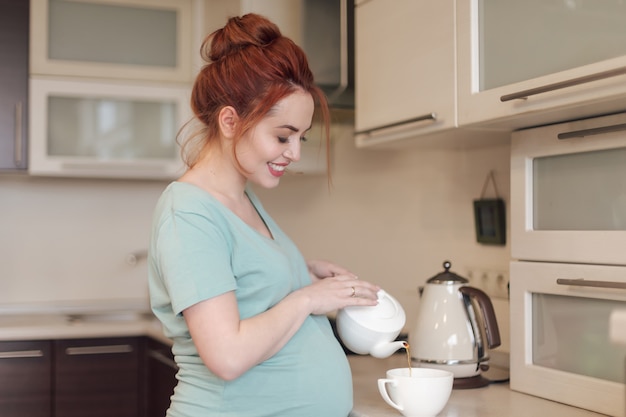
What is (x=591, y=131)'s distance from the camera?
1503 millimetres

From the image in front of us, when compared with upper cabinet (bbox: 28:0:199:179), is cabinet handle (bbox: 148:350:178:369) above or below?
below

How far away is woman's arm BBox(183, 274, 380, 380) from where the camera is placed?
1265mm

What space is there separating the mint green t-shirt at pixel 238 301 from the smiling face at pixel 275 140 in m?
0.10

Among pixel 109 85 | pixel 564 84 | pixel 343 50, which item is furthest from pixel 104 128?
pixel 564 84

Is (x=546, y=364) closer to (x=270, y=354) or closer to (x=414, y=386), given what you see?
(x=414, y=386)

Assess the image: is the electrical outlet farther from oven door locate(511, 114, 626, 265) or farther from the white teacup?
the white teacup

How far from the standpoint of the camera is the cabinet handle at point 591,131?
1.45m

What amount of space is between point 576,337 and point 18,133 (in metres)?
2.21

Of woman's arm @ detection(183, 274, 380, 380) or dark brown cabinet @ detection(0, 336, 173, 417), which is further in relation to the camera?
dark brown cabinet @ detection(0, 336, 173, 417)

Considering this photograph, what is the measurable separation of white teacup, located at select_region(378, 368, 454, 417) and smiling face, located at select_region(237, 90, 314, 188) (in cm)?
44

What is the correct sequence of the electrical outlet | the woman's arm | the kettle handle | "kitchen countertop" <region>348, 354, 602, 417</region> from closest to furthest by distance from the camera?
the woman's arm, "kitchen countertop" <region>348, 354, 602, 417</region>, the kettle handle, the electrical outlet

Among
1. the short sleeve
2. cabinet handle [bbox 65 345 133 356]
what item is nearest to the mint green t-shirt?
the short sleeve

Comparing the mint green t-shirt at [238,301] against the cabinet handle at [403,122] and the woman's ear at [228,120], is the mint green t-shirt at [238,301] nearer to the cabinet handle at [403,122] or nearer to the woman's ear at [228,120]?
the woman's ear at [228,120]

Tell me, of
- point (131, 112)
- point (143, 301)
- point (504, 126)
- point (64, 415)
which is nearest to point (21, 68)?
point (131, 112)
